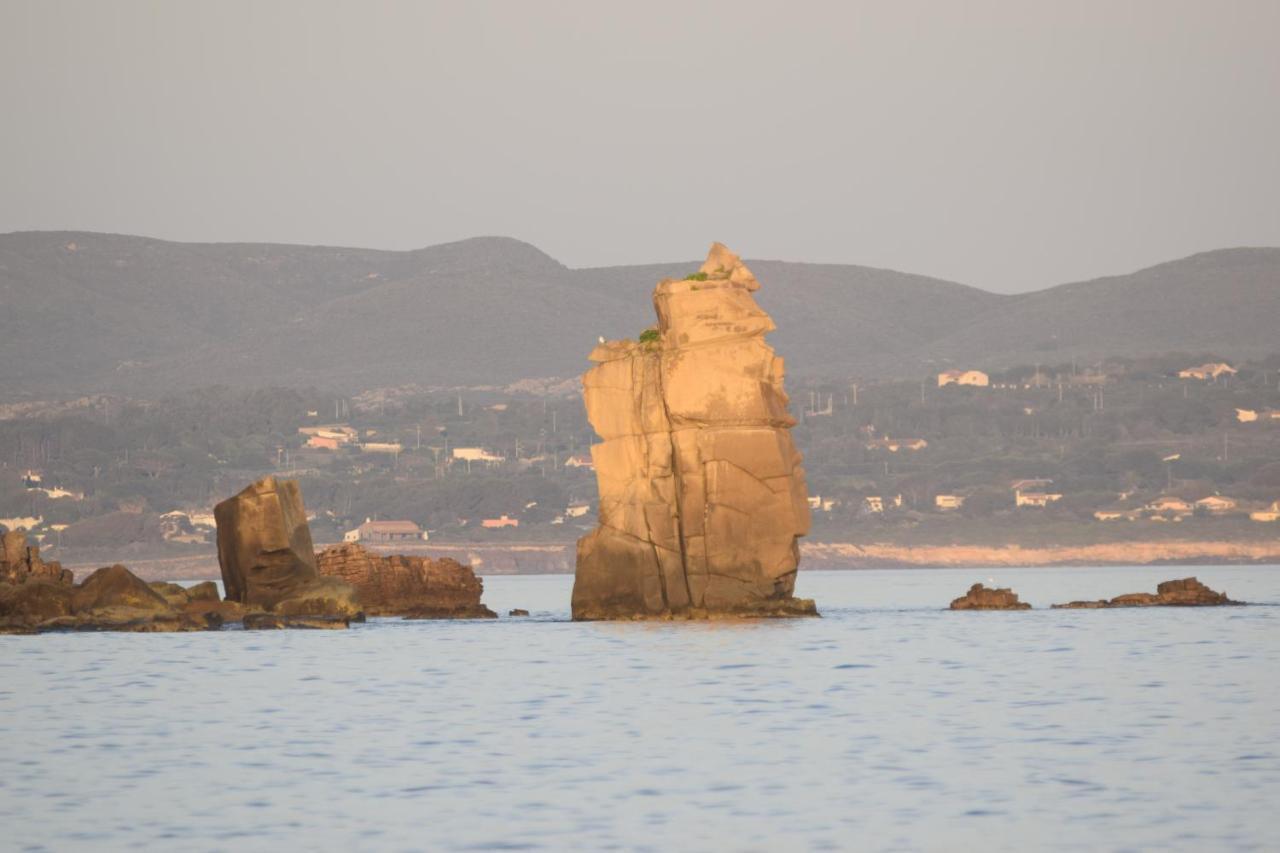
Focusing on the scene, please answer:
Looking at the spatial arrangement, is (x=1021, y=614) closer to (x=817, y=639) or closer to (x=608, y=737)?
Result: (x=817, y=639)

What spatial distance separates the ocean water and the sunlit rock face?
335 centimetres

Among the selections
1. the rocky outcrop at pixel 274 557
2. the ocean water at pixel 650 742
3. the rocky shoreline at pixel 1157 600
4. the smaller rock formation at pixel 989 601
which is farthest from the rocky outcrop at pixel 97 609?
the rocky shoreline at pixel 1157 600

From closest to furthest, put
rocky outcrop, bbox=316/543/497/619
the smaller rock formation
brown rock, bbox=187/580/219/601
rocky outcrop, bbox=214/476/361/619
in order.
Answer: rocky outcrop, bbox=214/476/361/619 → brown rock, bbox=187/580/219/601 → rocky outcrop, bbox=316/543/497/619 → the smaller rock formation

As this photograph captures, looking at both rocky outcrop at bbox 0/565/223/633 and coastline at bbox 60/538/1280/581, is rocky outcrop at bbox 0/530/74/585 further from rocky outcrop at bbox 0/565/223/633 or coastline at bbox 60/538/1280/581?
coastline at bbox 60/538/1280/581

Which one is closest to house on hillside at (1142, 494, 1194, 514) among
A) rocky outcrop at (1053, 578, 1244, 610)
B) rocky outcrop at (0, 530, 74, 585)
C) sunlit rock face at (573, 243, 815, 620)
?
rocky outcrop at (1053, 578, 1244, 610)

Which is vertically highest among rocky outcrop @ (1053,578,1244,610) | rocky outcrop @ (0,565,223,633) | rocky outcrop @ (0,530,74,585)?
rocky outcrop @ (0,530,74,585)

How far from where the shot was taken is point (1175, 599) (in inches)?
3644

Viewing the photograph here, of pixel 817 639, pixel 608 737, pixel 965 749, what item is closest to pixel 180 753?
pixel 608 737

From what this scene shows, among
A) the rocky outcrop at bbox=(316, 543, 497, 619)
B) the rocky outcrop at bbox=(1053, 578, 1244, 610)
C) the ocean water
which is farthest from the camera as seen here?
the rocky outcrop at bbox=(316, 543, 497, 619)

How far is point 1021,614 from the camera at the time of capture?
292 feet

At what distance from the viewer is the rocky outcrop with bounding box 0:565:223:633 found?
79562 mm

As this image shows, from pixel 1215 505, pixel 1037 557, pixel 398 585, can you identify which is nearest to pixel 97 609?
pixel 398 585

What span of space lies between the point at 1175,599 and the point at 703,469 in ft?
86.4

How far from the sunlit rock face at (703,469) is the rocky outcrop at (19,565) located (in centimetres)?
2224
